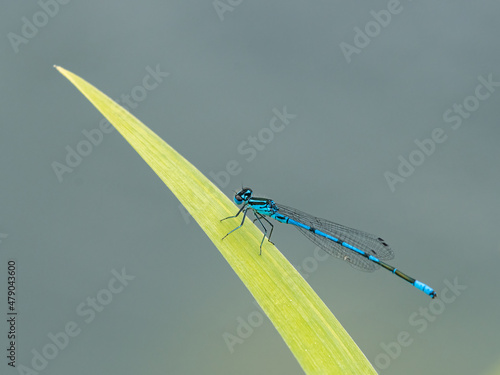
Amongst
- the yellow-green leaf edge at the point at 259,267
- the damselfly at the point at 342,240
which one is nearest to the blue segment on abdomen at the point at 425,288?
the damselfly at the point at 342,240

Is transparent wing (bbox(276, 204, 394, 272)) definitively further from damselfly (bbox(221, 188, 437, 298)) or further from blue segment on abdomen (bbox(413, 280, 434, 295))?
blue segment on abdomen (bbox(413, 280, 434, 295))

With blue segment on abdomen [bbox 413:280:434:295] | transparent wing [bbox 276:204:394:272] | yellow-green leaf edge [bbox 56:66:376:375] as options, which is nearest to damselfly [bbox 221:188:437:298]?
transparent wing [bbox 276:204:394:272]

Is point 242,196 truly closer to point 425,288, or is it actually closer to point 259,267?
point 259,267

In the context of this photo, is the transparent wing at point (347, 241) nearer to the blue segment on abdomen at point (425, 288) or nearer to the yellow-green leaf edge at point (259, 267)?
the blue segment on abdomen at point (425, 288)

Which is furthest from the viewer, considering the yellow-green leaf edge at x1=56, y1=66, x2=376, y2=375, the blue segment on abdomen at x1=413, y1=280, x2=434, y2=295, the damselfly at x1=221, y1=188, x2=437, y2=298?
the damselfly at x1=221, y1=188, x2=437, y2=298

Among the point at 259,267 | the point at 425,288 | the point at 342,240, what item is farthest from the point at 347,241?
the point at 259,267
